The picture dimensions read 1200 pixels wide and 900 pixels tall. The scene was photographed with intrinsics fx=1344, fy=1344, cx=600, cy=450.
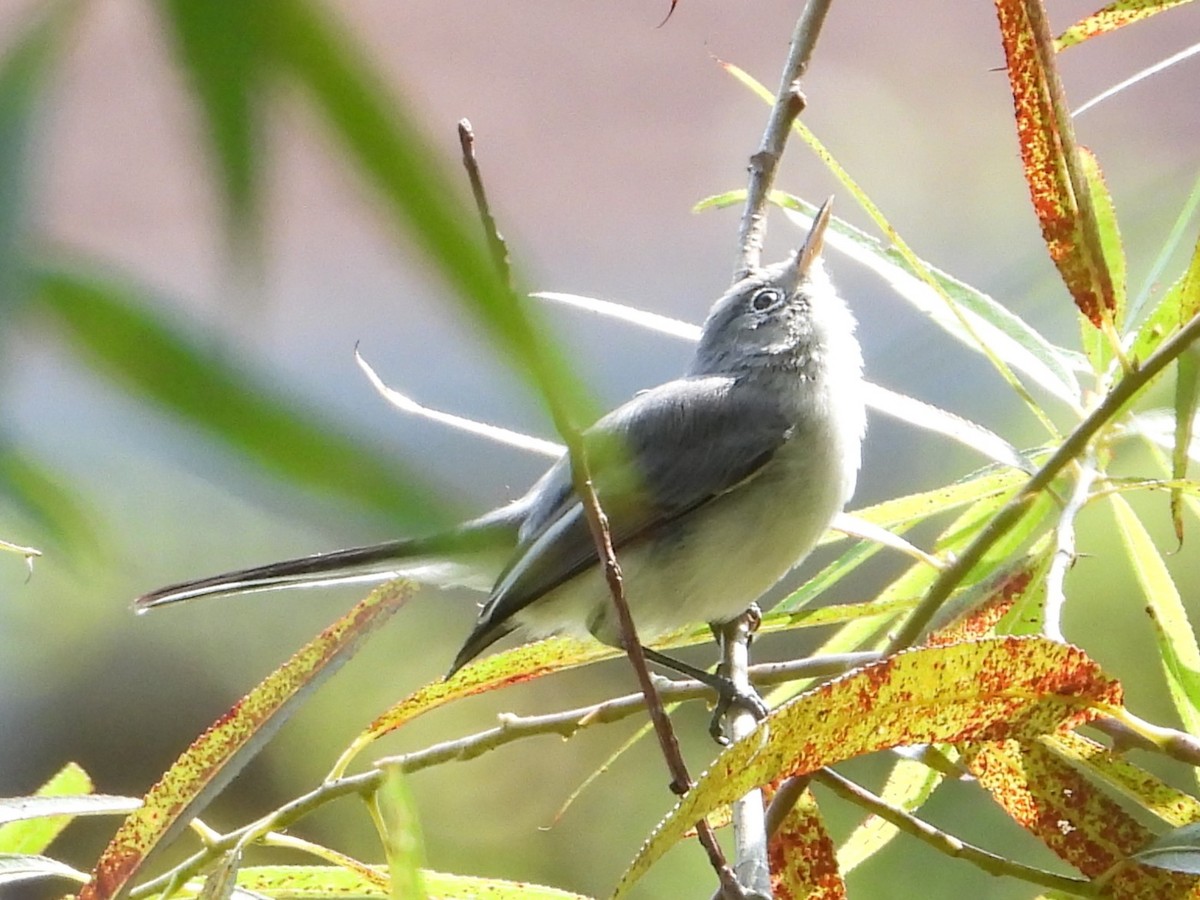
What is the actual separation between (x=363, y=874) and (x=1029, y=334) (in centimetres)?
47

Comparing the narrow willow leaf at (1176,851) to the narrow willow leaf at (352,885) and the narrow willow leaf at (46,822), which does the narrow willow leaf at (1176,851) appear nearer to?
the narrow willow leaf at (352,885)

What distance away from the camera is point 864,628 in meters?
0.80

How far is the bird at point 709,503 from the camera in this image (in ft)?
3.47

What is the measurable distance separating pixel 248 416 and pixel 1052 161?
1.56 ft

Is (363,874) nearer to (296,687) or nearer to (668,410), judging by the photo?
(296,687)

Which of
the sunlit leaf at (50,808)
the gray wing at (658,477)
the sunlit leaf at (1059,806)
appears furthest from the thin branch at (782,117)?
the sunlit leaf at (50,808)

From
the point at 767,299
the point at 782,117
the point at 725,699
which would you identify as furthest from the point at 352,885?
the point at 767,299

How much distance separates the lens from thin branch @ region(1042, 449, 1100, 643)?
0.57 meters

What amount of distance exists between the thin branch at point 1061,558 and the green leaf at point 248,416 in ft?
1.39

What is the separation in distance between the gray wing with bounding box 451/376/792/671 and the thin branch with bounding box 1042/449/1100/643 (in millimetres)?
423

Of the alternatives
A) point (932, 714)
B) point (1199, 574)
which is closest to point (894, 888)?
point (1199, 574)

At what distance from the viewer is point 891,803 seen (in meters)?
0.69

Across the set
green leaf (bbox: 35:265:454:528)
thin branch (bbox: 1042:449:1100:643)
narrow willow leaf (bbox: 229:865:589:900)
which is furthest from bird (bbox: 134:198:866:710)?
green leaf (bbox: 35:265:454:528)

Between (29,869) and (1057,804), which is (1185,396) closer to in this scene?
(1057,804)
